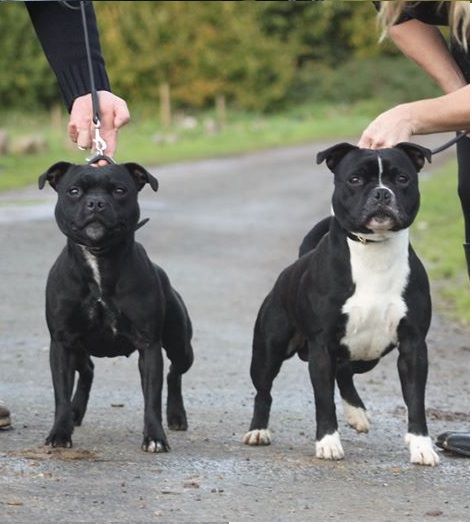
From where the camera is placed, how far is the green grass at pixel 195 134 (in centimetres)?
2578

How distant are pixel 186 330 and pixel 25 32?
112 ft

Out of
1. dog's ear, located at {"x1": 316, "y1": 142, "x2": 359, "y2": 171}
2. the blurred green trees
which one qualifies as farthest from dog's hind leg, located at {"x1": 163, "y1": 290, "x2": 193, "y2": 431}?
the blurred green trees

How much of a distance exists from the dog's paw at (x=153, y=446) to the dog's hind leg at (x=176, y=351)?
0.62 meters

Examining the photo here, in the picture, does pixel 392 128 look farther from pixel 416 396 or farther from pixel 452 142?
pixel 416 396

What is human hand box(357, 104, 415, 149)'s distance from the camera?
5.23 m

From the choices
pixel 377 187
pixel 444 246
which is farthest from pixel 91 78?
pixel 444 246

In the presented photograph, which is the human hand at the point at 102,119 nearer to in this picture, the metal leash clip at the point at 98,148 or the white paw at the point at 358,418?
the metal leash clip at the point at 98,148

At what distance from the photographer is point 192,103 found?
42.0 metres

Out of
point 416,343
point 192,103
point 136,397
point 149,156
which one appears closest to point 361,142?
point 416,343

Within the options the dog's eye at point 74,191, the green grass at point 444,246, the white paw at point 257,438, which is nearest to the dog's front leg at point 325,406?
the white paw at point 257,438

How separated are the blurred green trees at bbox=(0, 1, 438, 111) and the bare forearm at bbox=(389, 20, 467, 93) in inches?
1039

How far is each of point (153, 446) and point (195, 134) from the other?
101 ft

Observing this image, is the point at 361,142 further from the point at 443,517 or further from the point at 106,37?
the point at 106,37

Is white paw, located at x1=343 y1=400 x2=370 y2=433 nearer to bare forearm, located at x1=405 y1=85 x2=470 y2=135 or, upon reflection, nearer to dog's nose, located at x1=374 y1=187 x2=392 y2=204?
dog's nose, located at x1=374 y1=187 x2=392 y2=204
